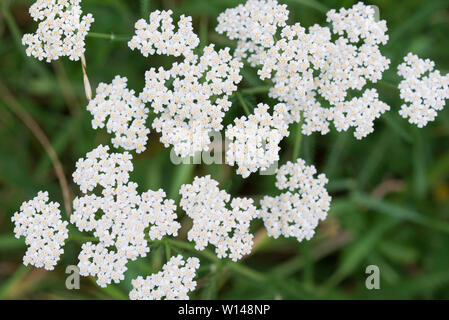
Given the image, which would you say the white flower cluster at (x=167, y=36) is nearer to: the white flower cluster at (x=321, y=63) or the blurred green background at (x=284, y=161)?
the white flower cluster at (x=321, y=63)

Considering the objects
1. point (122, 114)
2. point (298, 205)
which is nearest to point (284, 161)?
point (298, 205)

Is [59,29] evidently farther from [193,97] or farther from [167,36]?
[193,97]

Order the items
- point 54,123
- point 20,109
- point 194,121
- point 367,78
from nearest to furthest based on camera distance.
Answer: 1. point 194,121
2. point 367,78
3. point 20,109
4. point 54,123

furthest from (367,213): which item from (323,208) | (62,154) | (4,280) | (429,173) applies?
(4,280)

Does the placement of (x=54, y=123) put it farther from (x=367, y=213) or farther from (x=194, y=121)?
(x=367, y=213)

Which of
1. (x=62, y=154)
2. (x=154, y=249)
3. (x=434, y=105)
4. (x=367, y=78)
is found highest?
(x=62, y=154)

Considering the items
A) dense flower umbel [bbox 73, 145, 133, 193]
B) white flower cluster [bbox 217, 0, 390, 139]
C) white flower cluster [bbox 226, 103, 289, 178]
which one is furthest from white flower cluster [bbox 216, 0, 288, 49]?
dense flower umbel [bbox 73, 145, 133, 193]

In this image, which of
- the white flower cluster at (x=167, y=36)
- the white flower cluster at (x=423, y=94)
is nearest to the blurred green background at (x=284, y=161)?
the white flower cluster at (x=423, y=94)

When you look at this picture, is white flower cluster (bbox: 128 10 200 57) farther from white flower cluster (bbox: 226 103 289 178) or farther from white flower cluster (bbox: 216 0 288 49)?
white flower cluster (bbox: 226 103 289 178)
